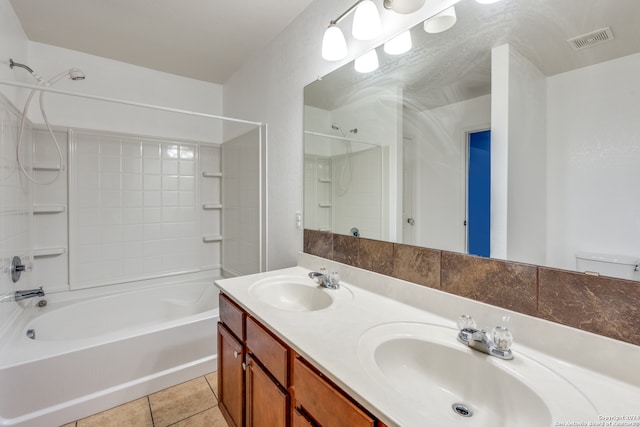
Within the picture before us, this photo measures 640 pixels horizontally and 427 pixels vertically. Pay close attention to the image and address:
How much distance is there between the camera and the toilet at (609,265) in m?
0.70

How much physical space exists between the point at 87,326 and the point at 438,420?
277 centimetres

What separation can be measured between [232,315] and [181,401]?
3.00 feet

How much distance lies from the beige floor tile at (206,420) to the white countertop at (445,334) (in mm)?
868

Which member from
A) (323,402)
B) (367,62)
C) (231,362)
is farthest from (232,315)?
(367,62)

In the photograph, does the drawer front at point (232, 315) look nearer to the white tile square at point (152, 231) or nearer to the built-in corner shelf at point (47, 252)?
the white tile square at point (152, 231)

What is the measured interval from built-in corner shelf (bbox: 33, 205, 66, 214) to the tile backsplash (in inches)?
103

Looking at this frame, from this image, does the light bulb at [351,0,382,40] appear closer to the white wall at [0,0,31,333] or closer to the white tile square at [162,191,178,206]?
the white wall at [0,0,31,333]

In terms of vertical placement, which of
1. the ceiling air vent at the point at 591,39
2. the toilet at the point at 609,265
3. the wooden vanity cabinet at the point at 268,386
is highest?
the ceiling air vent at the point at 591,39

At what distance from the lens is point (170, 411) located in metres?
1.65

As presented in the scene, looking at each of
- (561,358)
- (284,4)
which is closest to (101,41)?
(284,4)

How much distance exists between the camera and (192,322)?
6.27 feet

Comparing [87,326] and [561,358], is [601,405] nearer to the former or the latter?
[561,358]

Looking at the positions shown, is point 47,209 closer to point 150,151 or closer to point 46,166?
point 46,166

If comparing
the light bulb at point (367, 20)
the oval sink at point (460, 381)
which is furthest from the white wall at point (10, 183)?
the oval sink at point (460, 381)
